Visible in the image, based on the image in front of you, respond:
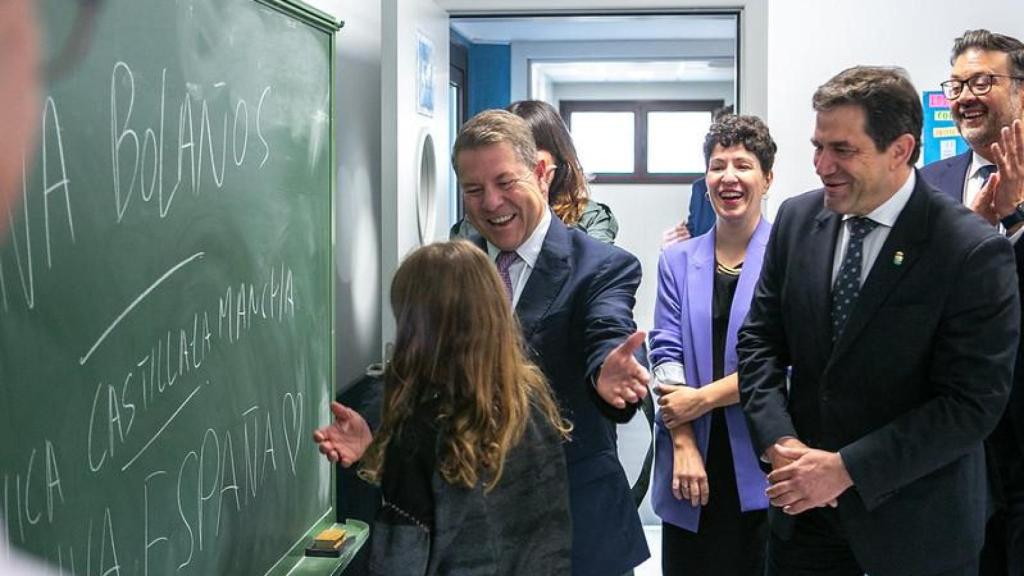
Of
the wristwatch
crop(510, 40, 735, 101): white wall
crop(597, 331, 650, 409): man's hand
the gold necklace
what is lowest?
crop(597, 331, 650, 409): man's hand

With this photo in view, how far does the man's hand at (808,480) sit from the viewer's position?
174cm

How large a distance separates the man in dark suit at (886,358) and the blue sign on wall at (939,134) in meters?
1.92

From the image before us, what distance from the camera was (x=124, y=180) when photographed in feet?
3.94

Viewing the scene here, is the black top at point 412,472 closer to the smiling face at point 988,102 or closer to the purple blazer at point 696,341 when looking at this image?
the purple blazer at point 696,341

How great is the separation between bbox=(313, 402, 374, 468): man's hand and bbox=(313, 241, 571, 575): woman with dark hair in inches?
1.9

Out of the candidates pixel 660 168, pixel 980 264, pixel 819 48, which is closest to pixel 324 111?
pixel 980 264

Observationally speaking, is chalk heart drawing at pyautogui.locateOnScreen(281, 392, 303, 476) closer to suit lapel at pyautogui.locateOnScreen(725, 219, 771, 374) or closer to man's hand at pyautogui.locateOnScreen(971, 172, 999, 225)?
suit lapel at pyautogui.locateOnScreen(725, 219, 771, 374)

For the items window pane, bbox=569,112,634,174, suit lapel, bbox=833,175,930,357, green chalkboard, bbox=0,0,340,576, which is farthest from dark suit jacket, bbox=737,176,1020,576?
window pane, bbox=569,112,634,174

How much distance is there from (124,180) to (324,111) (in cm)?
81

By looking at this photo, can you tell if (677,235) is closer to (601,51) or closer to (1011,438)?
(1011,438)

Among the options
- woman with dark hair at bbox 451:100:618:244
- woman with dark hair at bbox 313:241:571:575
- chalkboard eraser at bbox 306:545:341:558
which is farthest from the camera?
woman with dark hair at bbox 451:100:618:244

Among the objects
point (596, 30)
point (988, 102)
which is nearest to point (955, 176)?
point (988, 102)

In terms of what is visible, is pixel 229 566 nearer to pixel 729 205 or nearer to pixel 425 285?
pixel 425 285

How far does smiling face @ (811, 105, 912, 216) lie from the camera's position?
1.78 m
